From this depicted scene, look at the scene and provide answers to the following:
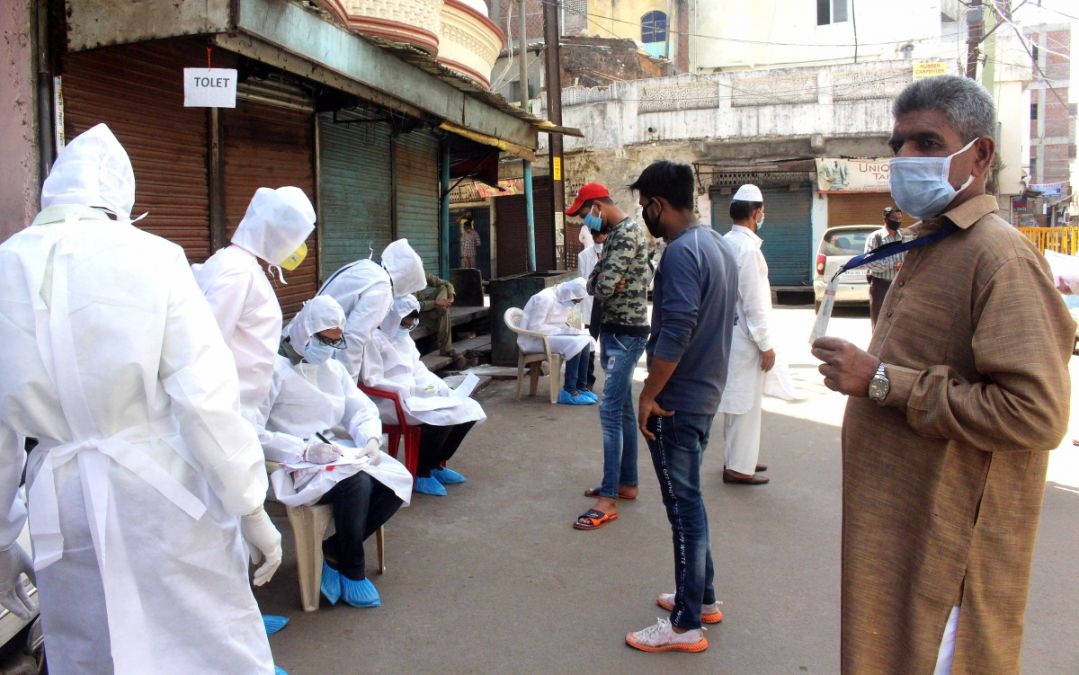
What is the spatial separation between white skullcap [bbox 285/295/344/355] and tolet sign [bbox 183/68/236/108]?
161 centimetres

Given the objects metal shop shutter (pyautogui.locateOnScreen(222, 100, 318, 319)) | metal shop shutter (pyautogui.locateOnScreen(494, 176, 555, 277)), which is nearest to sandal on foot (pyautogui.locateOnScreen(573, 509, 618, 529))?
metal shop shutter (pyautogui.locateOnScreen(222, 100, 318, 319))

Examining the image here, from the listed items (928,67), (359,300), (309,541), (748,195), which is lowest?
(309,541)

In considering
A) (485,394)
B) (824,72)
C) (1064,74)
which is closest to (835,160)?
(824,72)

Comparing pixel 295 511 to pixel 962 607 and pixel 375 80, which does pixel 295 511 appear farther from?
pixel 375 80

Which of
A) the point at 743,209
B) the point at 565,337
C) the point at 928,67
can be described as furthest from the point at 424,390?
the point at 928,67

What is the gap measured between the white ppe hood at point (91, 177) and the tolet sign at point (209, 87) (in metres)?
2.71

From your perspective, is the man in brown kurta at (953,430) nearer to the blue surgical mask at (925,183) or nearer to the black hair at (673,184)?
the blue surgical mask at (925,183)

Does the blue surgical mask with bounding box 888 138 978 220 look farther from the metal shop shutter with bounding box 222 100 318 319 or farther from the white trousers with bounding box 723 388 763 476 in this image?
the metal shop shutter with bounding box 222 100 318 319

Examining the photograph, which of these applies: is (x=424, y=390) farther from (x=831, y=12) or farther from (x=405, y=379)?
(x=831, y=12)

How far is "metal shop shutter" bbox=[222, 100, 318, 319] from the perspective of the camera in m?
6.99

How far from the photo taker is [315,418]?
13.1 feet

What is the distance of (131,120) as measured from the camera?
19.3 ft

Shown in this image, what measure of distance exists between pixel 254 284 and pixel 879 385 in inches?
94.4

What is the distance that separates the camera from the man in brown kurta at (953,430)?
5.61 feet
